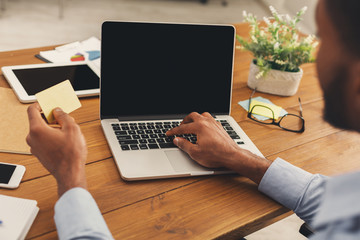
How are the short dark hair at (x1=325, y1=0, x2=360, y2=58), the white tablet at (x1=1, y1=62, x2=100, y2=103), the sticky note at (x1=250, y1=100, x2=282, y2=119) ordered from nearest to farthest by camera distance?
the short dark hair at (x1=325, y1=0, x2=360, y2=58)
the white tablet at (x1=1, y1=62, x2=100, y2=103)
the sticky note at (x1=250, y1=100, x2=282, y2=119)

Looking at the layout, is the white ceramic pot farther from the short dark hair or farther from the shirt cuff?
the short dark hair

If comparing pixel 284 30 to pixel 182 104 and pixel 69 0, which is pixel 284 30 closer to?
pixel 182 104

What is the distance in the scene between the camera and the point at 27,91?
45.4 inches

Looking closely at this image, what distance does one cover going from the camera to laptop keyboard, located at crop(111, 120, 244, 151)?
1001 millimetres

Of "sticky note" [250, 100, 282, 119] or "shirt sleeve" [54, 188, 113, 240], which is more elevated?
"shirt sleeve" [54, 188, 113, 240]

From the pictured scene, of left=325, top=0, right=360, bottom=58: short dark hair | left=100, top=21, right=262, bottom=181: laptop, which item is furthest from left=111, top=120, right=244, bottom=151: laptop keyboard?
left=325, top=0, right=360, bottom=58: short dark hair

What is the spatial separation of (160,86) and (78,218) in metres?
0.53

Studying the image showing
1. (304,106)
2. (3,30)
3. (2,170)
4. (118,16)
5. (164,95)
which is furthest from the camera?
(118,16)

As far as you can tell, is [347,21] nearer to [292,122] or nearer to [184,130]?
[184,130]

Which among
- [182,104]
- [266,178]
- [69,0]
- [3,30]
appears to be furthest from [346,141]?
[69,0]

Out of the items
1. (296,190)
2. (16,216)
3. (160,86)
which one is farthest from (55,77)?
(296,190)

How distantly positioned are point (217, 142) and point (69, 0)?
414 centimetres

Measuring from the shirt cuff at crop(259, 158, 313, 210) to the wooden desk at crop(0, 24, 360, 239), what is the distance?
0.02 m

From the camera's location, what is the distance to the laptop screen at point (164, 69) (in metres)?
1.06
